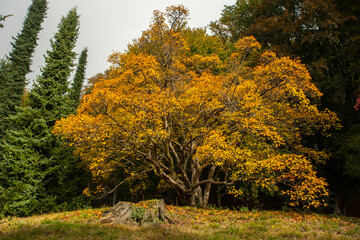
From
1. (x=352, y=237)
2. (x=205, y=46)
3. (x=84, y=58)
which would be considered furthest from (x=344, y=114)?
(x=84, y=58)

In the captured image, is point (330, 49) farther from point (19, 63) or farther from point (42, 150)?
point (19, 63)

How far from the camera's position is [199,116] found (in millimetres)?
10258

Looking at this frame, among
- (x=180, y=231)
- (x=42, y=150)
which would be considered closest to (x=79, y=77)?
(x=42, y=150)

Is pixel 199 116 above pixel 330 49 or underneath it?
underneath

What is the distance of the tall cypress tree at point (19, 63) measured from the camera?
21547mm

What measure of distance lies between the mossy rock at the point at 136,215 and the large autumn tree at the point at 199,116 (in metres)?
2.48

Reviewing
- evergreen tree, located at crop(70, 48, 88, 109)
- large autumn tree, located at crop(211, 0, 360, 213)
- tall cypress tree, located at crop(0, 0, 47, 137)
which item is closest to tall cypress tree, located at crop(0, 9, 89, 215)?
tall cypress tree, located at crop(0, 0, 47, 137)

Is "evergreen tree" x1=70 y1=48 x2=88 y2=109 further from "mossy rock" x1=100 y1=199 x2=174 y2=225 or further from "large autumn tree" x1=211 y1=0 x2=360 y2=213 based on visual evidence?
"mossy rock" x1=100 y1=199 x2=174 y2=225

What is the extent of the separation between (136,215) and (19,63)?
25777 millimetres

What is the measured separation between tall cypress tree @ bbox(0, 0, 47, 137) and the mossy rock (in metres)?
18.3

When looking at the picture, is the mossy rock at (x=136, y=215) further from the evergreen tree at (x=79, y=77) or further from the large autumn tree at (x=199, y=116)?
the evergreen tree at (x=79, y=77)

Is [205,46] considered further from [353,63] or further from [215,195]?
[215,195]

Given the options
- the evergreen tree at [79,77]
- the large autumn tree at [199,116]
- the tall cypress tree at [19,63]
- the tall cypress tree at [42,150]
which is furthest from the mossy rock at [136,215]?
the evergreen tree at [79,77]

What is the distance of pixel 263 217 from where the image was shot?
7.79 m
